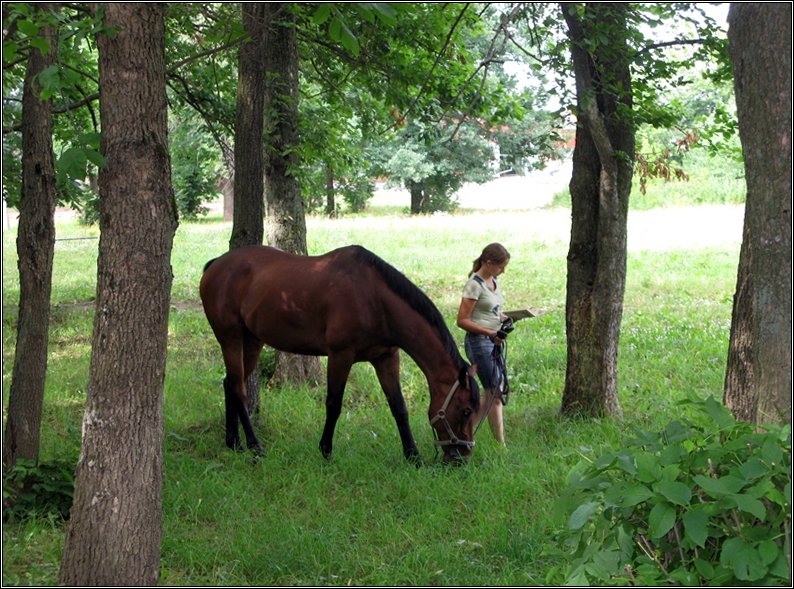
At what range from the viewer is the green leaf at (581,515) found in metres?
4.11

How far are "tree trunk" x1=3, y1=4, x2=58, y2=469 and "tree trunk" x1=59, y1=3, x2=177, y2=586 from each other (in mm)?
2063

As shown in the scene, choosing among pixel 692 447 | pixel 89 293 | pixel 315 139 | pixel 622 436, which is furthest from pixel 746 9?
pixel 89 293

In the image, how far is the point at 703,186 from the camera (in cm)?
3503

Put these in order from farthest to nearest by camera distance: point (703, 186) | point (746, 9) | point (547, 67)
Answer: point (703, 186) < point (547, 67) < point (746, 9)

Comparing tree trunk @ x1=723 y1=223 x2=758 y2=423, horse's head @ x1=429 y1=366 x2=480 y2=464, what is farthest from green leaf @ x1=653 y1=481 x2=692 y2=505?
horse's head @ x1=429 y1=366 x2=480 y2=464

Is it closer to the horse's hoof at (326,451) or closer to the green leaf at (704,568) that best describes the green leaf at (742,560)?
the green leaf at (704,568)

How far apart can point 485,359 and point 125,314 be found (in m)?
3.96

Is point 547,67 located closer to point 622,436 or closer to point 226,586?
point 622,436

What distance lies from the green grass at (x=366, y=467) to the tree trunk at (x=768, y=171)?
1110 millimetres

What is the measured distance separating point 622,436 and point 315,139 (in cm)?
464

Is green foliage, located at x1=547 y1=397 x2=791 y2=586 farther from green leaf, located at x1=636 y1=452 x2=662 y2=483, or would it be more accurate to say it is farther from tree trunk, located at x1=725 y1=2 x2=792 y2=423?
tree trunk, located at x1=725 y1=2 x2=792 y2=423

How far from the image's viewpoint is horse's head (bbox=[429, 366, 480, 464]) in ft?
23.5

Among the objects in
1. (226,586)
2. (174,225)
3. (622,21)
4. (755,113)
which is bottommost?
(226,586)

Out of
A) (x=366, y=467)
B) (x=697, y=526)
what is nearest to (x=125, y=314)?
(x=697, y=526)
